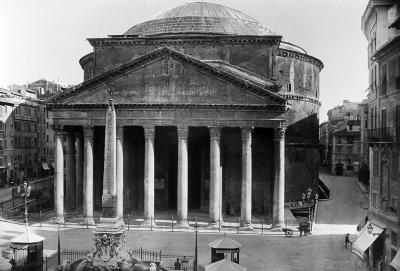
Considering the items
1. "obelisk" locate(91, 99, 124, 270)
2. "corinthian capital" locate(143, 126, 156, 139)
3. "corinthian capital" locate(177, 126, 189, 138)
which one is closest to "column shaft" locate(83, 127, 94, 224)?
"corinthian capital" locate(143, 126, 156, 139)

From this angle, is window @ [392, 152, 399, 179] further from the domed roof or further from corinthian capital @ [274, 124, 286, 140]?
the domed roof

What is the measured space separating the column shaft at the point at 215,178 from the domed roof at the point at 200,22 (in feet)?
41.5

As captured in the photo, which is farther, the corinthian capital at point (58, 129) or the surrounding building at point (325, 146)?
the surrounding building at point (325, 146)

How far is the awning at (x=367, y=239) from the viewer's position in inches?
817

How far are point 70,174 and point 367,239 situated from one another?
21209 millimetres

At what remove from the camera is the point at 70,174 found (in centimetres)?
3428

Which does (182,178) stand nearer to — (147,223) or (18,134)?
(147,223)

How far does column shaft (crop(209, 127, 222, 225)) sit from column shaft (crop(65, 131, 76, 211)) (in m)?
10.5

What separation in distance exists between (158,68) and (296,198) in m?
19.5

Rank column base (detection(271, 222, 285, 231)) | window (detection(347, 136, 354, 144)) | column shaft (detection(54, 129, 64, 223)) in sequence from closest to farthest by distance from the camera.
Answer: column base (detection(271, 222, 285, 231)) → column shaft (detection(54, 129, 64, 223)) → window (detection(347, 136, 354, 144))

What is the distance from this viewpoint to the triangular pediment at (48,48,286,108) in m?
30.2

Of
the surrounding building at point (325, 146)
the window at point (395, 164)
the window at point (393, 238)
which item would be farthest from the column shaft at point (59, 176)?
the surrounding building at point (325, 146)

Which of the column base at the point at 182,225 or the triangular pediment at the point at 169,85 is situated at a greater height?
the triangular pediment at the point at 169,85

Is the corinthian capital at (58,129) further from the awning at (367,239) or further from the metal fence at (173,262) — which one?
the awning at (367,239)
